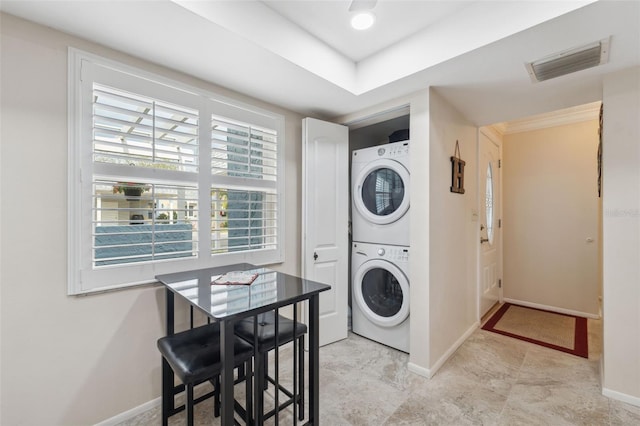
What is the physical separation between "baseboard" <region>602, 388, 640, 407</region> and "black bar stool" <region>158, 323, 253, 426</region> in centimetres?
231

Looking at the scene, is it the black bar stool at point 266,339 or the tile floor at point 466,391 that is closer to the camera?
the black bar stool at point 266,339

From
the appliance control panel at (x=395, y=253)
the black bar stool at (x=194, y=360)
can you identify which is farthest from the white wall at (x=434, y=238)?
the black bar stool at (x=194, y=360)

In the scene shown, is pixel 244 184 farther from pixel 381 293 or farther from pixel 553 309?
pixel 553 309

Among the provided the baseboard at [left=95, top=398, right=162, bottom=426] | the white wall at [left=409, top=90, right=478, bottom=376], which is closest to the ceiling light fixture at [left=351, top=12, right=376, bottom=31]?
the white wall at [left=409, top=90, right=478, bottom=376]

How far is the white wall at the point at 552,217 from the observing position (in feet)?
10.7

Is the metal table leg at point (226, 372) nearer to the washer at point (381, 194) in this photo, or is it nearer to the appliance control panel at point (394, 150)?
the washer at point (381, 194)

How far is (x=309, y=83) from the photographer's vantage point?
2.04 meters

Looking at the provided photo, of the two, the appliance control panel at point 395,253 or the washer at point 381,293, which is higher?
the appliance control panel at point 395,253

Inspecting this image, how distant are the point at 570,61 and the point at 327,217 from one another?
1.98m

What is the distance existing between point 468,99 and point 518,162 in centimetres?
199

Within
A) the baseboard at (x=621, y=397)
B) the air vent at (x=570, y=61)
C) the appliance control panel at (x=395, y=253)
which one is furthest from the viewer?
the appliance control panel at (x=395, y=253)

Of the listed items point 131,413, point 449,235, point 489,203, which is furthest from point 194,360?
point 489,203

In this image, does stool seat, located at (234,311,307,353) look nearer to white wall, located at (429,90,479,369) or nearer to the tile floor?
the tile floor

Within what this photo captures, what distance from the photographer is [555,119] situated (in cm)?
339
